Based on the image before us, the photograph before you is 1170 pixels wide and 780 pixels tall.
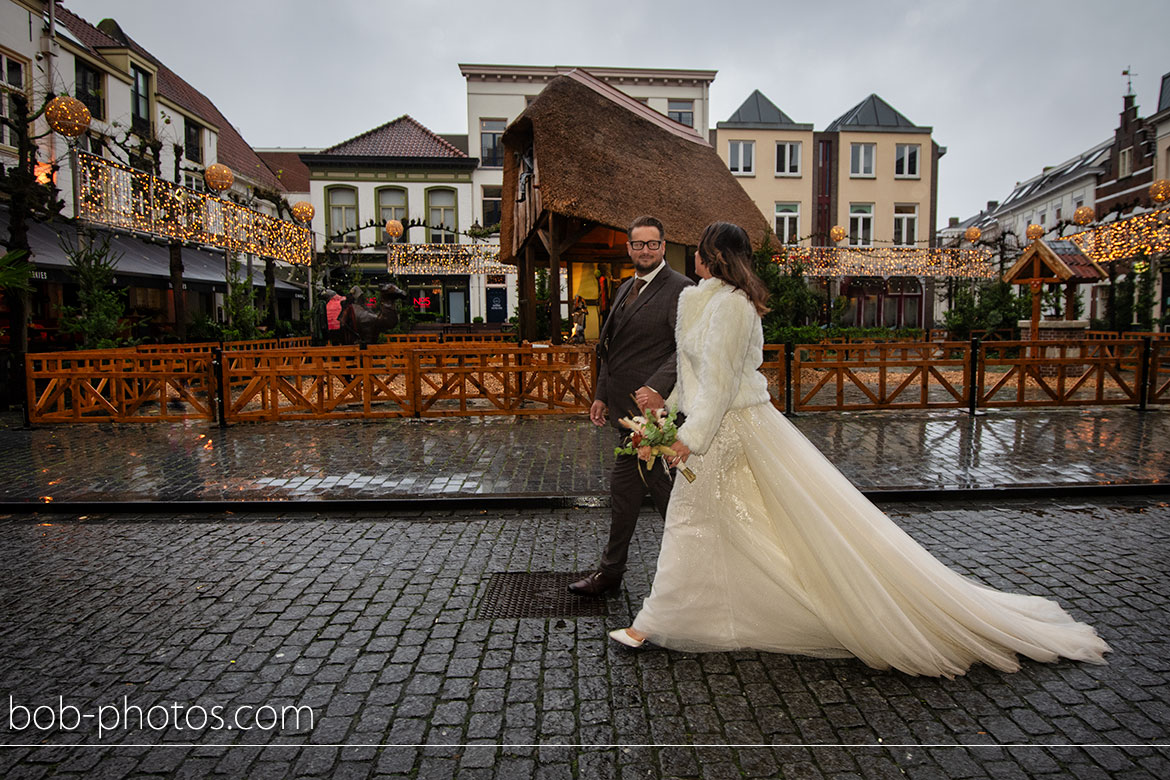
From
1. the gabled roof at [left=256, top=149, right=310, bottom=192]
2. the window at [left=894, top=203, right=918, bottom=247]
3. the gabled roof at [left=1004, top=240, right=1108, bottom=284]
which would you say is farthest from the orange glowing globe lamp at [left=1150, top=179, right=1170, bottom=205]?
the gabled roof at [left=256, top=149, right=310, bottom=192]

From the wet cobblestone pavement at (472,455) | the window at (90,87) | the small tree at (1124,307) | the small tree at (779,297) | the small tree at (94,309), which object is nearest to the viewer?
the wet cobblestone pavement at (472,455)

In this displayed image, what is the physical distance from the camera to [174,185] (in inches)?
555

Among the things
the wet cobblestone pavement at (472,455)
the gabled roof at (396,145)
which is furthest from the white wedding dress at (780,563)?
the gabled roof at (396,145)

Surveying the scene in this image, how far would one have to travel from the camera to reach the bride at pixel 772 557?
9.55 ft

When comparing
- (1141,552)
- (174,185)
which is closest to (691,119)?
(174,185)

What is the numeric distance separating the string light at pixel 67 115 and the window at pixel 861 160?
34.2 metres

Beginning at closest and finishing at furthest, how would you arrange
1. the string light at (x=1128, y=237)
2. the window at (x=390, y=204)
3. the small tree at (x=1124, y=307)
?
the string light at (x=1128, y=237)
the small tree at (x=1124, y=307)
the window at (x=390, y=204)

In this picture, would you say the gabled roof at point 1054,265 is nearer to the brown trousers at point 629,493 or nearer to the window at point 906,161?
the brown trousers at point 629,493

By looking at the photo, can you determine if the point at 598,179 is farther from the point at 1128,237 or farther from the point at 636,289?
the point at 1128,237

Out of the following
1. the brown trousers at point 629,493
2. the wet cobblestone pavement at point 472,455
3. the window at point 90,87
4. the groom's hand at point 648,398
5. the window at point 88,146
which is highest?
the window at point 90,87

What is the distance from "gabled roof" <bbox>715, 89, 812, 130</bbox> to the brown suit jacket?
A: 112ft

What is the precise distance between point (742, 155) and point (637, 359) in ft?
113

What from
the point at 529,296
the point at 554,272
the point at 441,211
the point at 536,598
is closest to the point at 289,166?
the point at 441,211

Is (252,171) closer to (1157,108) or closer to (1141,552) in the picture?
(1141,552)
